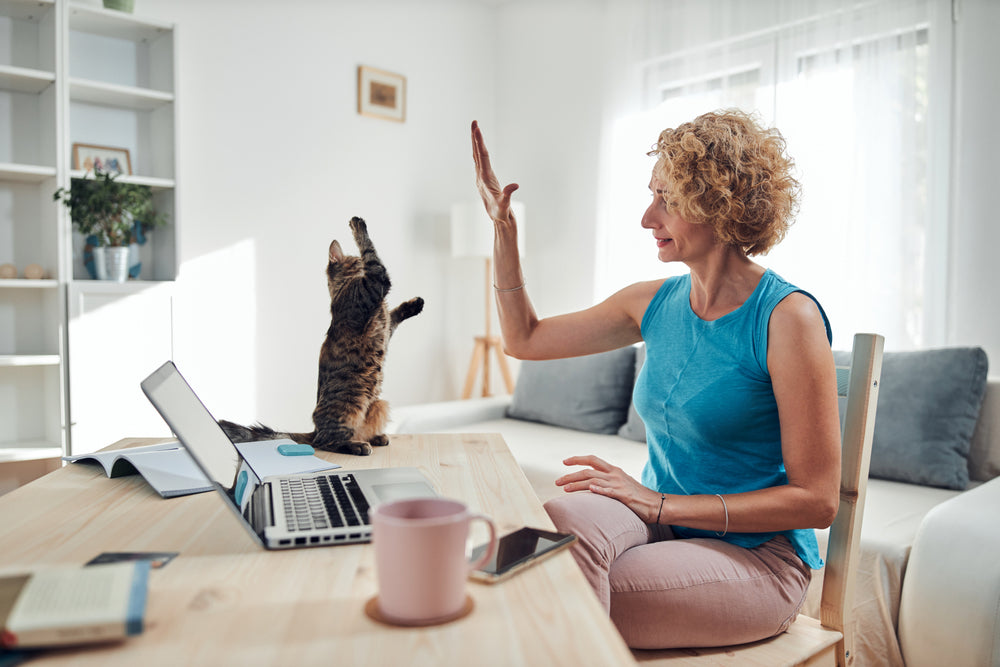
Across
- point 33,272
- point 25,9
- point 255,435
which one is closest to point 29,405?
point 33,272

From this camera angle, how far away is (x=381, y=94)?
3.81 meters

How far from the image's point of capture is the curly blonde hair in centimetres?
122

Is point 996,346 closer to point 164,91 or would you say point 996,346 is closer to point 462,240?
point 462,240

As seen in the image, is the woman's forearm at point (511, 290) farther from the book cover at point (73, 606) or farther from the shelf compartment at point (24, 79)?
the shelf compartment at point (24, 79)

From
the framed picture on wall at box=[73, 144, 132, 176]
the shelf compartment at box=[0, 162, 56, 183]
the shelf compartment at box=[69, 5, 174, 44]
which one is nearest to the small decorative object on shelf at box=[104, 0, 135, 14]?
the shelf compartment at box=[69, 5, 174, 44]

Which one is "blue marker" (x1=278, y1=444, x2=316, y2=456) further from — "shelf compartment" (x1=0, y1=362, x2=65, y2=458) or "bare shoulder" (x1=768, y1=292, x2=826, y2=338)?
"shelf compartment" (x1=0, y1=362, x2=65, y2=458)

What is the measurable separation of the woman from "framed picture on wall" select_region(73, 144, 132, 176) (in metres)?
2.21

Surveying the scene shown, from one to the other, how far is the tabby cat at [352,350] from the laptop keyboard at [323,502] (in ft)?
0.78

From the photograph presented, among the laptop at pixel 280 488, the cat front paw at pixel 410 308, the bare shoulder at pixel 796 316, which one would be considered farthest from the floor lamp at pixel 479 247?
the laptop at pixel 280 488

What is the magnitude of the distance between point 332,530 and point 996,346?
2565mm

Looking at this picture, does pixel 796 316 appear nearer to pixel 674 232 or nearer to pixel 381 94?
pixel 674 232

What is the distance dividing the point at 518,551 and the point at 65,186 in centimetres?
258

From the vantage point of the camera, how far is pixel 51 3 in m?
2.61

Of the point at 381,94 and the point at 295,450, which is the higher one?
the point at 381,94
